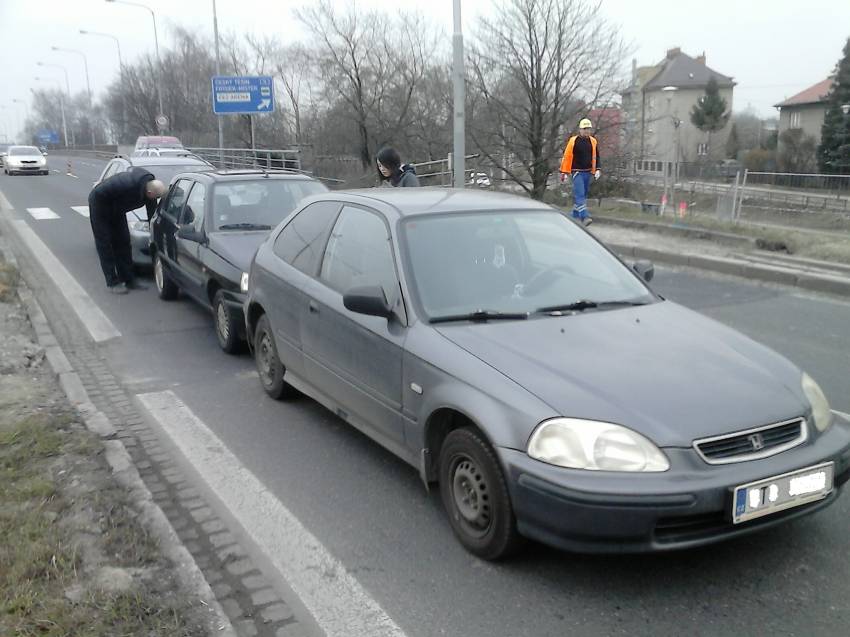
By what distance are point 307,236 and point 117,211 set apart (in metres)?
5.48

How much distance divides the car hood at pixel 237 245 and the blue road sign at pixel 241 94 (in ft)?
85.3

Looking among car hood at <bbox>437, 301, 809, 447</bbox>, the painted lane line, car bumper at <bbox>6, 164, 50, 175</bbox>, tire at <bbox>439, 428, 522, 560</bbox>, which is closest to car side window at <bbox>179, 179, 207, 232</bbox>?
the painted lane line

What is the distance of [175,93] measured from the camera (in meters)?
61.1

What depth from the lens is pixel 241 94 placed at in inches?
1271

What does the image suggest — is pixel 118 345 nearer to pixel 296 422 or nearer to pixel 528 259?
pixel 296 422

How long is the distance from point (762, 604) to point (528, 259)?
214cm

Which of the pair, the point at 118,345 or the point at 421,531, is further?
the point at 118,345

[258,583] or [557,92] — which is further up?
[557,92]

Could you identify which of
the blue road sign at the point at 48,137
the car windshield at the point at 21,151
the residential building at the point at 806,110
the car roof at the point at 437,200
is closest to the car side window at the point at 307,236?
the car roof at the point at 437,200

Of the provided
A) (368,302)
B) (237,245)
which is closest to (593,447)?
(368,302)

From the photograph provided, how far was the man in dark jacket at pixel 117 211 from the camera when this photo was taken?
31.7 ft

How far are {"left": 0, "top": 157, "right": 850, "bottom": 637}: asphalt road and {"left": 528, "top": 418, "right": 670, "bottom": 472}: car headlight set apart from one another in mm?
489

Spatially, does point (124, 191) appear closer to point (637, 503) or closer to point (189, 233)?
point (189, 233)

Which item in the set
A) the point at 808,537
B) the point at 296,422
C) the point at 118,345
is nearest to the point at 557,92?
the point at 118,345
